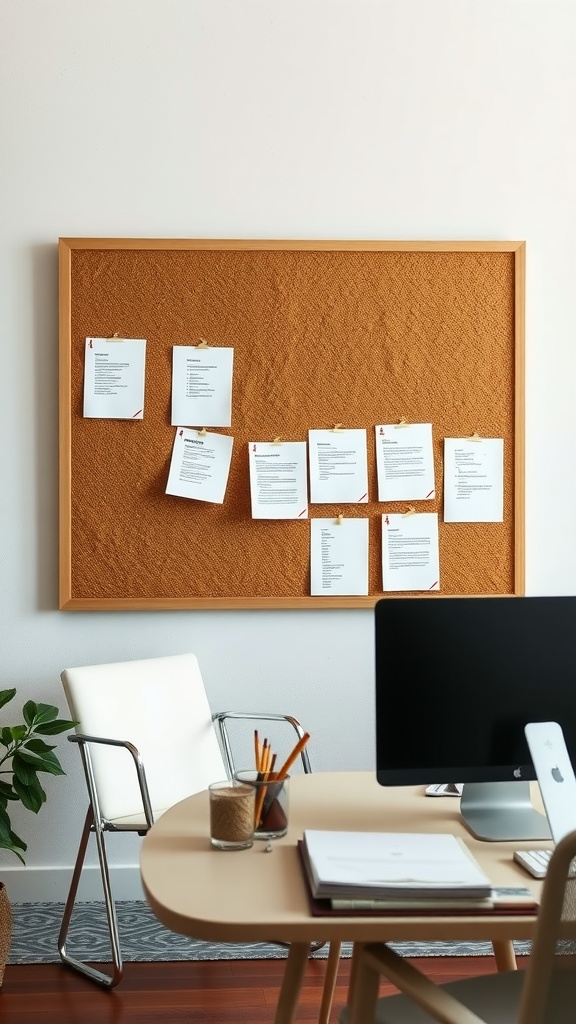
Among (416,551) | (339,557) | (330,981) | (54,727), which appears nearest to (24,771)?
(54,727)

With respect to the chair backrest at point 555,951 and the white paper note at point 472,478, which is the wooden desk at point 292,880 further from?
the white paper note at point 472,478

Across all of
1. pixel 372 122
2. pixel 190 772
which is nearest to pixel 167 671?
pixel 190 772

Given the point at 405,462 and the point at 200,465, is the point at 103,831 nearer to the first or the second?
the point at 200,465

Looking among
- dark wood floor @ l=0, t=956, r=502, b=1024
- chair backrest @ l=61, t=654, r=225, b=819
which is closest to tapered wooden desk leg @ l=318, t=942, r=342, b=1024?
dark wood floor @ l=0, t=956, r=502, b=1024

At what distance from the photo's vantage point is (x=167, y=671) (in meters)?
2.95

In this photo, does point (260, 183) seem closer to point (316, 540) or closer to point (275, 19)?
point (275, 19)

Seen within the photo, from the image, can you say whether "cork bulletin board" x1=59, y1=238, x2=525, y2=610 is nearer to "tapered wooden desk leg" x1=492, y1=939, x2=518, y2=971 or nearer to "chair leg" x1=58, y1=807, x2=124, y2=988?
"chair leg" x1=58, y1=807, x2=124, y2=988

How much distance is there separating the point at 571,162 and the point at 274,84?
102cm

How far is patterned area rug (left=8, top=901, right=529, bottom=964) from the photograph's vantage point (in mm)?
A: 2717

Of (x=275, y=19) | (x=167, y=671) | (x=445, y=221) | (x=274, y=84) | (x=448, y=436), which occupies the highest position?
(x=275, y=19)

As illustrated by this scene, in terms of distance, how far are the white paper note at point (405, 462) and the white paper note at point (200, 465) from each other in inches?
19.6

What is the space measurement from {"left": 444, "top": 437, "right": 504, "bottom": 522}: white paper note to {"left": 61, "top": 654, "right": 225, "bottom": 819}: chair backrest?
99cm

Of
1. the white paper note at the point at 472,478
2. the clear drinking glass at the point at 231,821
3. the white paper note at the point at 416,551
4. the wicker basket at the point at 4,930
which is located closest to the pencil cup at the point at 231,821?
the clear drinking glass at the point at 231,821

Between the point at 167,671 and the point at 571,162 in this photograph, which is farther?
the point at 571,162
